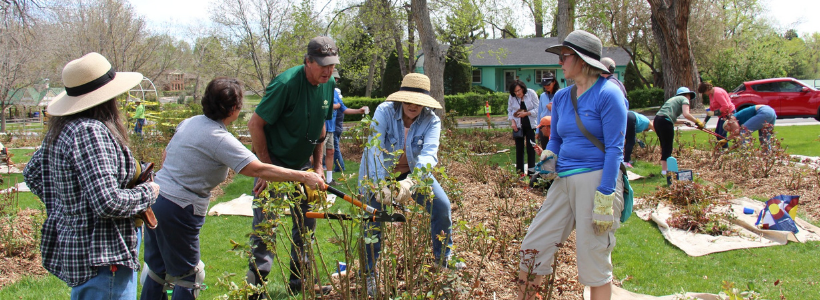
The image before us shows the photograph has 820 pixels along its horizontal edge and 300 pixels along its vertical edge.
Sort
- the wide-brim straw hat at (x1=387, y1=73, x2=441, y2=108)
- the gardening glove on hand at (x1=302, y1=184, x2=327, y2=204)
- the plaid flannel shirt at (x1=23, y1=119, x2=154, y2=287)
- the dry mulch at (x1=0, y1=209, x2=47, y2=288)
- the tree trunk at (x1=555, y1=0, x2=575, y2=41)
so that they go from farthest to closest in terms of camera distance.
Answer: the tree trunk at (x1=555, y1=0, x2=575, y2=41) → the dry mulch at (x1=0, y1=209, x2=47, y2=288) → the wide-brim straw hat at (x1=387, y1=73, x2=441, y2=108) → the gardening glove on hand at (x1=302, y1=184, x2=327, y2=204) → the plaid flannel shirt at (x1=23, y1=119, x2=154, y2=287)

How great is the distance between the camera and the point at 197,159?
2.78m

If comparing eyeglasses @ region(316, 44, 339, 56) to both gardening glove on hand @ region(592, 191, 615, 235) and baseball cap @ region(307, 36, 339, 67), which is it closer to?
baseball cap @ region(307, 36, 339, 67)

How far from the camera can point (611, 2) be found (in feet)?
91.2

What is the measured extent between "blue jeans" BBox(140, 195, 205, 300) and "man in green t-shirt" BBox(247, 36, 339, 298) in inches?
17.7

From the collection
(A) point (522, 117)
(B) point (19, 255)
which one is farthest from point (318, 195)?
(A) point (522, 117)

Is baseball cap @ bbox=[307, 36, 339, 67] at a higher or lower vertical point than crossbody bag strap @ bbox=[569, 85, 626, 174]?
higher

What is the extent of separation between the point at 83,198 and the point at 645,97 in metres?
29.3

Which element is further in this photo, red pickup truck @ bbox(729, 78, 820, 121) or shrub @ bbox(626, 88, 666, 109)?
shrub @ bbox(626, 88, 666, 109)

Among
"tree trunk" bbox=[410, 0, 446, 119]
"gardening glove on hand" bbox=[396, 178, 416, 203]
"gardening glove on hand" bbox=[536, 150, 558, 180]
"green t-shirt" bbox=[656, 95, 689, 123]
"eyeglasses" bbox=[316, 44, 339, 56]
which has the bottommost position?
"gardening glove on hand" bbox=[396, 178, 416, 203]

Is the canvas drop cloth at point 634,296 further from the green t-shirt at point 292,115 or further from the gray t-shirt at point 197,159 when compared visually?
the gray t-shirt at point 197,159

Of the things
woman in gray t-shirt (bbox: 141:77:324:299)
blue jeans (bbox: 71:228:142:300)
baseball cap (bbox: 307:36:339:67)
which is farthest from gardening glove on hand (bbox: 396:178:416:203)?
blue jeans (bbox: 71:228:142:300)

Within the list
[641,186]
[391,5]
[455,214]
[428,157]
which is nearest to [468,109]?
[391,5]

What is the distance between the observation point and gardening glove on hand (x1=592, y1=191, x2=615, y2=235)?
2.71m

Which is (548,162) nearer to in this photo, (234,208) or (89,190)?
(89,190)
